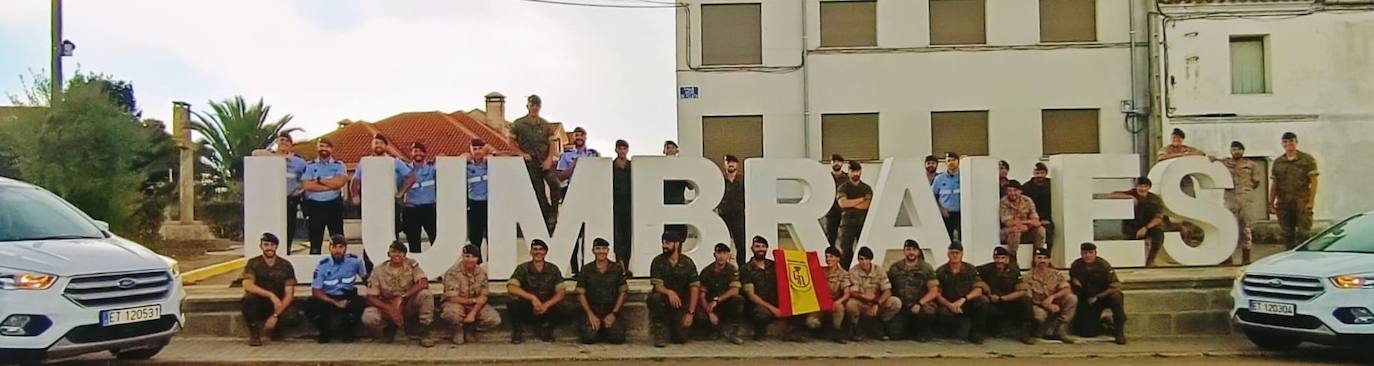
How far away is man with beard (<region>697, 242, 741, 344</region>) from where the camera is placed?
40.3ft

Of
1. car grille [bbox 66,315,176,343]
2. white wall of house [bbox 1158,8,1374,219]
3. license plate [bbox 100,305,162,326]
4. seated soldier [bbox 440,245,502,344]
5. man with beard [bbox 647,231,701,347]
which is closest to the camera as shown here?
car grille [bbox 66,315,176,343]

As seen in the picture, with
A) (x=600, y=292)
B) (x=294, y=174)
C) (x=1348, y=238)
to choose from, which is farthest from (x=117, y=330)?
(x=1348, y=238)

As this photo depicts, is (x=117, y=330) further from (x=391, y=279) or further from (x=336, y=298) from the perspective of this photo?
(x=391, y=279)

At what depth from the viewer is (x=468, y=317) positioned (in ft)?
39.6

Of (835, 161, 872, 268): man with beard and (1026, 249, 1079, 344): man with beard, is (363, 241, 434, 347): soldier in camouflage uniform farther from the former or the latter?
(1026, 249, 1079, 344): man with beard

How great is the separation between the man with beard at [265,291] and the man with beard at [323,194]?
4.80 feet

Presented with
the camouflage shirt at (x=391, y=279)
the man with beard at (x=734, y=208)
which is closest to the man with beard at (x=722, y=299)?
the man with beard at (x=734, y=208)

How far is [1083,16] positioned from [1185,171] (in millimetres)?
11556

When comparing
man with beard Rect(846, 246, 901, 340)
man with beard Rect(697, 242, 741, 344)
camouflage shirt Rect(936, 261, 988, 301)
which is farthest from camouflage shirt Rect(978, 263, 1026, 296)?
man with beard Rect(697, 242, 741, 344)

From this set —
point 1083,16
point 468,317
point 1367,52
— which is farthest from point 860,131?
point 468,317

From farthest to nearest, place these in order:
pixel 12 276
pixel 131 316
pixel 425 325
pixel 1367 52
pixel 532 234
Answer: pixel 1367 52 → pixel 532 234 → pixel 425 325 → pixel 131 316 → pixel 12 276

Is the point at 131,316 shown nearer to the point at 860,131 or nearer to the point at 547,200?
the point at 547,200

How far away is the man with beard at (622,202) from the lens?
13773 mm

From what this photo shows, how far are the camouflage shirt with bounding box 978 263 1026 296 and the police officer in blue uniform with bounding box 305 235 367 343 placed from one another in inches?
265
